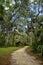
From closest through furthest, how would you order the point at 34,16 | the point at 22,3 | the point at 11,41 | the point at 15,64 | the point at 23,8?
the point at 15,64, the point at 22,3, the point at 23,8, the point at 34,16, the point at 11,41

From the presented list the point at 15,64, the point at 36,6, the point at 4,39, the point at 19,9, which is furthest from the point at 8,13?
the point at 4,39

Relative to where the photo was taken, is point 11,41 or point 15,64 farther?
point 11,41

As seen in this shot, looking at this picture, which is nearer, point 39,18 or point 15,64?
point 15,64

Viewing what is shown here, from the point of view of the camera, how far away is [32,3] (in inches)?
1051

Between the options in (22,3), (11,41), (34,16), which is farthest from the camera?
(11,41)

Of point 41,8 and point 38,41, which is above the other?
point 41,8

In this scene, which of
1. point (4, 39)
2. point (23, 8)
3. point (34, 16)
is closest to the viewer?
point (23, 8)

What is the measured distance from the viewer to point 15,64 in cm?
1639

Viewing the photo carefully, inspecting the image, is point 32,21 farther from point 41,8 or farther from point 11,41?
point 11,41

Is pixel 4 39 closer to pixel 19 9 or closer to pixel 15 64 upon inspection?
pixel 19 9

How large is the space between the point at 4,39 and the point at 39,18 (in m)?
28.4

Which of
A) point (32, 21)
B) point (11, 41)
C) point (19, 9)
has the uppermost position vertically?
point (19, 9)

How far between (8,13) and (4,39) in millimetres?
25376

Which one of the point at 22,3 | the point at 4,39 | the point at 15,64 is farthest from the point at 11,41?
the point at 15,64
